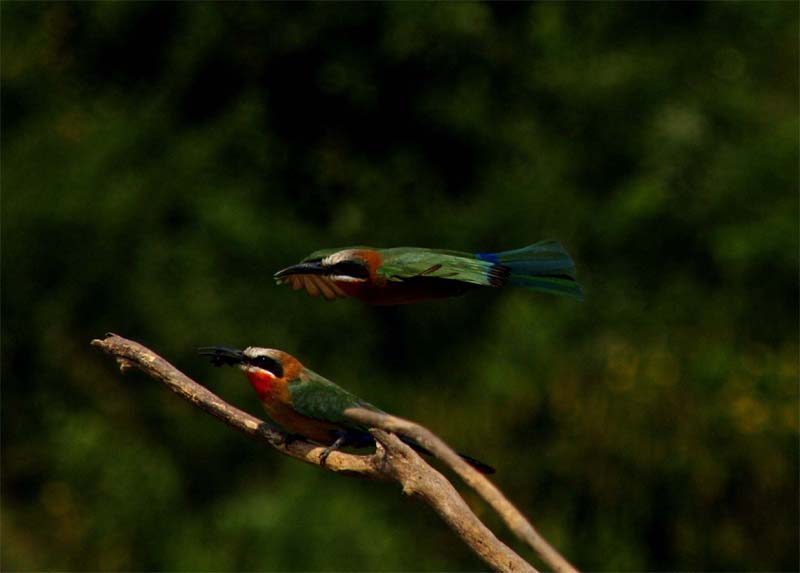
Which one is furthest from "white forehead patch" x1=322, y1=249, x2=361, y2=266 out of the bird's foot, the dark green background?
the dark green background

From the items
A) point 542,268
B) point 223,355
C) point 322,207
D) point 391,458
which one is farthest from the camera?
point 322,207

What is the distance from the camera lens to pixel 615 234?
7773 mm

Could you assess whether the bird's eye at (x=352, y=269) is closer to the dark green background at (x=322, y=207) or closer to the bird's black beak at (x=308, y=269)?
the bird's black beak at (x=308, y=269)

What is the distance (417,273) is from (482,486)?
25.5 inches

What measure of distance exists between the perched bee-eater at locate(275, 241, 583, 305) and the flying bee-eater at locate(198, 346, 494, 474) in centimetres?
23

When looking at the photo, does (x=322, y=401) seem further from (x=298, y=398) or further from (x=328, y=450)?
(x=328, y=450)

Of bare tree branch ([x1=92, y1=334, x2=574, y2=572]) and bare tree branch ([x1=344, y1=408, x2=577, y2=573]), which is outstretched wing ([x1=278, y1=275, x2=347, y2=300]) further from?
bare tree branch ([x1=344, y1=408, x2=577, y2=573])

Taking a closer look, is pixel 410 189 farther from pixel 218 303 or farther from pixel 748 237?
pixel 748 237

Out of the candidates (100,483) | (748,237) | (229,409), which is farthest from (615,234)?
(229,409)

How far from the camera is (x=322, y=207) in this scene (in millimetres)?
7680

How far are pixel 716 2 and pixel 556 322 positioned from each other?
2.55m

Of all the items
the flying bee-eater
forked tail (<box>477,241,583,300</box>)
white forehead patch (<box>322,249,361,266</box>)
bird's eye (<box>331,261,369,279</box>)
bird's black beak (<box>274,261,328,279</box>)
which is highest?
forked tail (<box>477,241,583,300</box>)

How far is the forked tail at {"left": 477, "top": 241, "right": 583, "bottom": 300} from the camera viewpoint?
2438 mm

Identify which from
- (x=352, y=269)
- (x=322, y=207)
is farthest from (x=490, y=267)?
(x=322, y=207)
